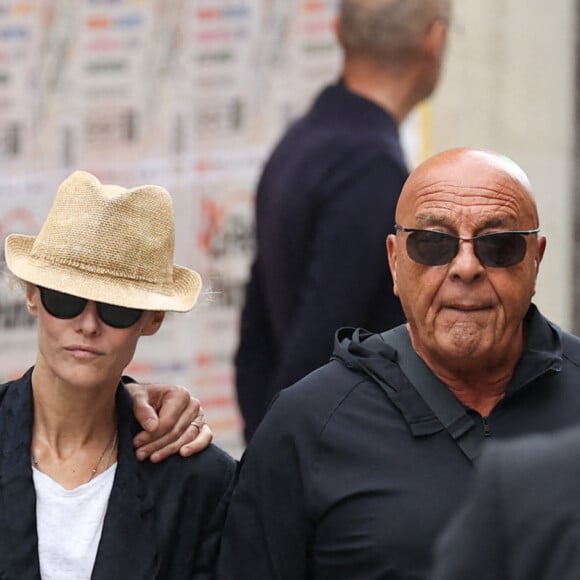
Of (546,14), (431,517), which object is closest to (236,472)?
(431,517)

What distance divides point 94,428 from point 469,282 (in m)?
0.83

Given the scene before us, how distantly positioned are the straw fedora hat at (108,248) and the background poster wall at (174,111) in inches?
125

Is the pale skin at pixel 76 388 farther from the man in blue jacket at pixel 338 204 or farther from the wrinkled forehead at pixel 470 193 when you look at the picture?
the man in blue jacket at pixel 338 204

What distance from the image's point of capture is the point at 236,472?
11.8 ft

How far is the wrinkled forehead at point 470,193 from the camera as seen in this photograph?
3512 millimetres

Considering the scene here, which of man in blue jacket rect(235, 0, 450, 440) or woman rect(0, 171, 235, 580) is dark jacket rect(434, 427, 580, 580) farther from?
man in blue jacket rect(235, 0, 450, 440)

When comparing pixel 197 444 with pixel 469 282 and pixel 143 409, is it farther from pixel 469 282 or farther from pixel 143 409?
pixel 469 282


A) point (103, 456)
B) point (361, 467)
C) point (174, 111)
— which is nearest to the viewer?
point (361, 467)

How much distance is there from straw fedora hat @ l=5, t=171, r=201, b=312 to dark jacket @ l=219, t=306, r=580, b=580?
371 millimetres

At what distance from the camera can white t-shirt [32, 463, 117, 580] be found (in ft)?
11.2

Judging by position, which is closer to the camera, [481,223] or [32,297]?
[481,223]

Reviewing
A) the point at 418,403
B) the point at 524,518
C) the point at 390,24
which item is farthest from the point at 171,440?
the point at 390,24

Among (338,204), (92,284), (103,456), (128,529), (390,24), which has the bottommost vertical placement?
(128,529)

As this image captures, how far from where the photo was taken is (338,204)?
5.03 metres
